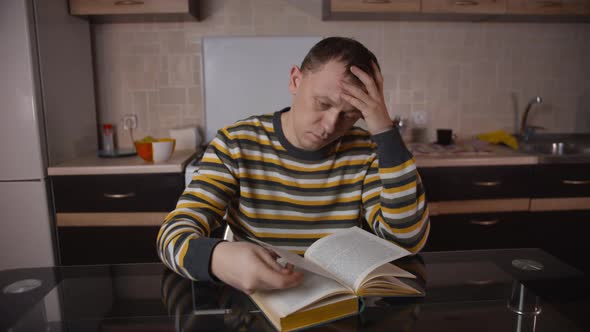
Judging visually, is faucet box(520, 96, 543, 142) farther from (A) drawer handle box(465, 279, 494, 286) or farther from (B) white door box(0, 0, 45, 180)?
(B) white door box(0, 0, 45, 180)

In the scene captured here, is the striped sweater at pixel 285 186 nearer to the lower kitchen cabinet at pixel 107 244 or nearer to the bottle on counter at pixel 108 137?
the lower kitchen cabinet at pixel 107 244

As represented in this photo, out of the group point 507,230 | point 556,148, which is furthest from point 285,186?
point 556,148

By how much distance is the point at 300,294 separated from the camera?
0.69 metres

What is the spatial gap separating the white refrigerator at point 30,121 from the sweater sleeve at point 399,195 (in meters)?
1.59

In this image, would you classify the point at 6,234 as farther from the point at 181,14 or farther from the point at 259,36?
the point at 259,36

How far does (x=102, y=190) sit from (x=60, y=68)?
2.11ft

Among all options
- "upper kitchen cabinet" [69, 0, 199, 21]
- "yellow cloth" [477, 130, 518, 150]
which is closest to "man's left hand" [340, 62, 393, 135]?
"upper kitchen cabinet" [69, 0, 199, 21]

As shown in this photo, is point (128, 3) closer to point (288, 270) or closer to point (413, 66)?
point (413, 66)

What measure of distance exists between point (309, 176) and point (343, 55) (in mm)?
348

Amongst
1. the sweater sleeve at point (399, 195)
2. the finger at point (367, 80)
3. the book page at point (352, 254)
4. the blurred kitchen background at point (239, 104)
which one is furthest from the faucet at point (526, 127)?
the book page at point (352, 254)

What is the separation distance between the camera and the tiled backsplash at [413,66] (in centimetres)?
240

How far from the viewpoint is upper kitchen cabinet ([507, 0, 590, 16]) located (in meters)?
2.21

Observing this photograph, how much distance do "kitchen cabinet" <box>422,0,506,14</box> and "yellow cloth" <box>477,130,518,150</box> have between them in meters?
0.68

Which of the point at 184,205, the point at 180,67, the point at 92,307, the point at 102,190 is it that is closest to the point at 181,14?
the point at 180,67
